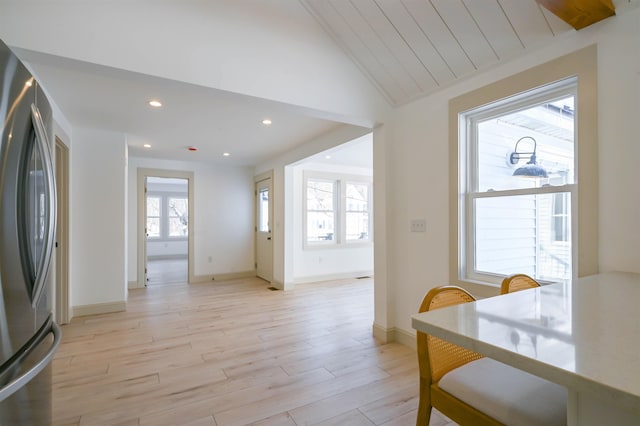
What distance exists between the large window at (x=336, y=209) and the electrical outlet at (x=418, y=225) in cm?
329

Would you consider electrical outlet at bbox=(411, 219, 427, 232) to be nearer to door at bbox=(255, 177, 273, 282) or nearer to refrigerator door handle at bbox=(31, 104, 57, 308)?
refrigerator door handle at bbox=(31, 104, 57, 308)

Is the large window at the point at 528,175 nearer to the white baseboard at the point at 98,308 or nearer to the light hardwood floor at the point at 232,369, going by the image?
the light hardwood floor at the point at 232,369

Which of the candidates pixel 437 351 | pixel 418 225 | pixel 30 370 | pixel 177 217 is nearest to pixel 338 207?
pixel 418 225

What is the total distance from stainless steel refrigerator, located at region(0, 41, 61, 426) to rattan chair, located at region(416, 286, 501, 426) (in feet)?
4.40

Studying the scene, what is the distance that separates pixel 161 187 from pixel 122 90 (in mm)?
8019

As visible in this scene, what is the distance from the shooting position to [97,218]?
404 centimetres

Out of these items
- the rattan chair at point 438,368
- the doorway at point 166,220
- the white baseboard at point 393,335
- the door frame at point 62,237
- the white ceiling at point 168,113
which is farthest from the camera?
the doorway at point 166,220

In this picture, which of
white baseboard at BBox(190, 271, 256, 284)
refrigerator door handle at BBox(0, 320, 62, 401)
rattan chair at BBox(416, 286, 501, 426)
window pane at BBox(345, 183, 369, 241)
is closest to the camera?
refrigerator door handle at BBox(0, 320, 62, 401)

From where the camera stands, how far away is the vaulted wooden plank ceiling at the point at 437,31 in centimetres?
185

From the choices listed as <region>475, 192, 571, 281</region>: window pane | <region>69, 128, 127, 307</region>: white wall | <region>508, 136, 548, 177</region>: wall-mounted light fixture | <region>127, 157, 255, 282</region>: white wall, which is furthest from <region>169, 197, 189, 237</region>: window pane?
<region>508, 136, 548, 177</region>: wall-mounted light fixture

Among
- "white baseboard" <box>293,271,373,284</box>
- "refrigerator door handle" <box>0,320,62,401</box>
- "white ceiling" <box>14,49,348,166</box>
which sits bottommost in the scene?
"white baseboard" <box>293,271,373,284</box>

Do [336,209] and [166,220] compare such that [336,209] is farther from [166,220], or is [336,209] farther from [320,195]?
[166,220]

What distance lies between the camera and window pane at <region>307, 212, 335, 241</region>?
20.2 ft

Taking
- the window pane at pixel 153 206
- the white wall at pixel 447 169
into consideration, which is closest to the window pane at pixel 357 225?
the white wall at pixel 447 169
